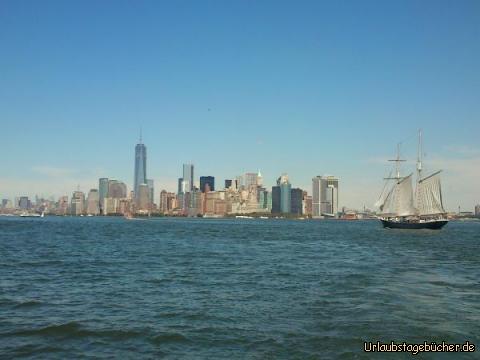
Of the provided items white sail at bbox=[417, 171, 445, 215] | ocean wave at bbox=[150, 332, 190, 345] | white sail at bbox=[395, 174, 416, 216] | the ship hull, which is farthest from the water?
white sail at bbox=[395, 174, 416, 216]

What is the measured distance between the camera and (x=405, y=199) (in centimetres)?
15388

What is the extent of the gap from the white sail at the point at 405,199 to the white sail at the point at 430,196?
104 inches

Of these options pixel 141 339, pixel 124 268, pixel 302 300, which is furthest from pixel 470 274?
pixel 141 339

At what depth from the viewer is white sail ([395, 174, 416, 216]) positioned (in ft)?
498

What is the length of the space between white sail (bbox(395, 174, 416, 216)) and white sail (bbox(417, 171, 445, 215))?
2.63 m

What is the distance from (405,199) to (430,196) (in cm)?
1148

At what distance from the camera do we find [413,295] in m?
26.9

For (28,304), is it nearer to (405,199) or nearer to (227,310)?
(227,310)

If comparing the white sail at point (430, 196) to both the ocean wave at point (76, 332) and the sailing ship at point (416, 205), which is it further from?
the ocean wave at point (76, 332)

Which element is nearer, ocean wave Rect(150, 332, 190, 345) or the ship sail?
ocean wave Rect(150, 332, 190, 345)

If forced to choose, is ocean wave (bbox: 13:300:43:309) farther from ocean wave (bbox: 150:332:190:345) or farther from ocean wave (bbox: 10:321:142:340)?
ocean wave (bbox: 150:332:190:345)

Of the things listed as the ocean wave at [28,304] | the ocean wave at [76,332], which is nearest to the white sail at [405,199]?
the ocean wave at [28,304]

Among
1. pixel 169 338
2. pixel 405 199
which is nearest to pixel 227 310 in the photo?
pixel 169 338

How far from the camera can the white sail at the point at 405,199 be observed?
152 metres
